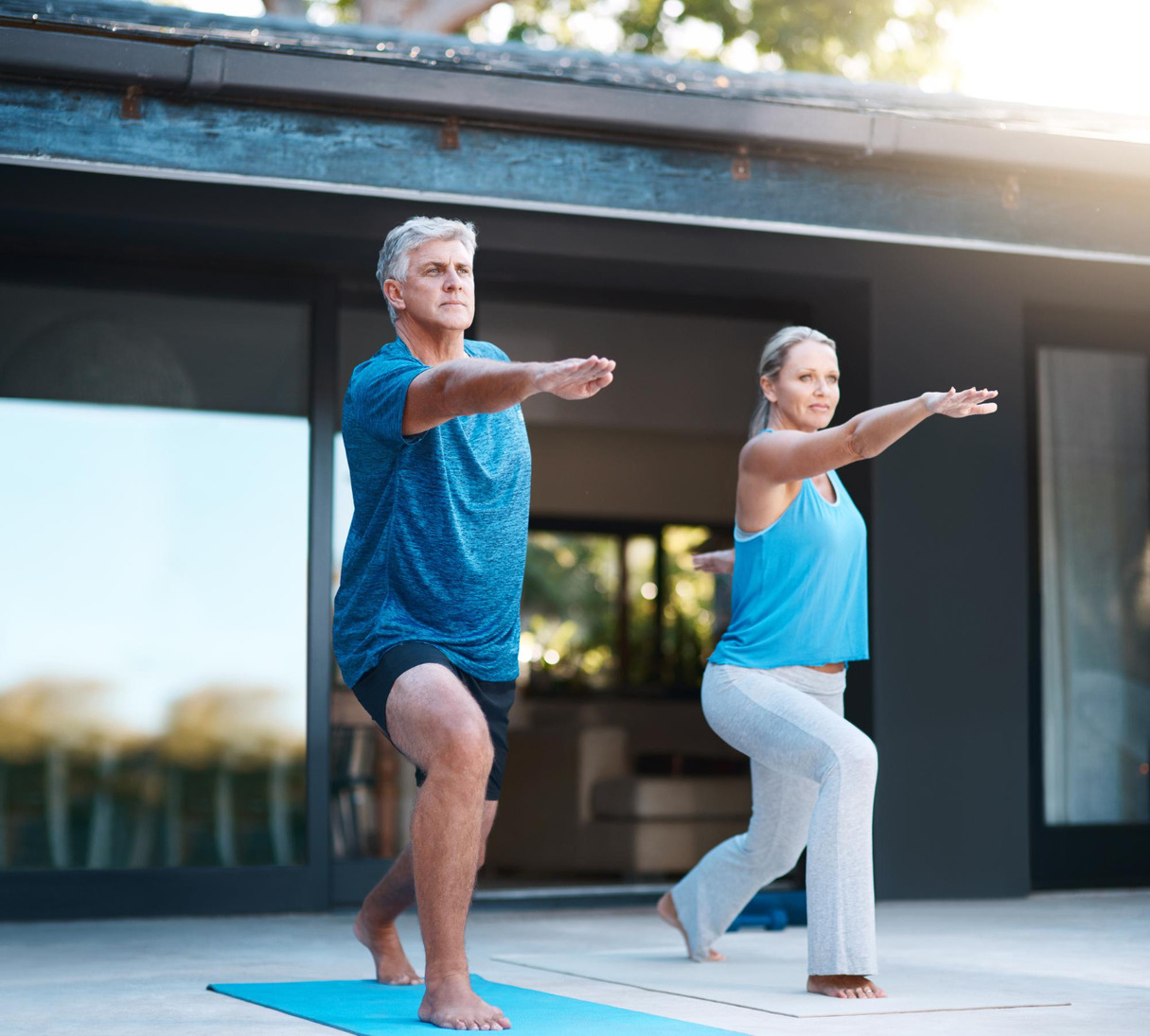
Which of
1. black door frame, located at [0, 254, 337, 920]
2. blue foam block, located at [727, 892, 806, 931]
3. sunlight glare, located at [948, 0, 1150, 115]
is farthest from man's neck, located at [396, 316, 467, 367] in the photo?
sunlight glare, located at [948, 0, 1150, 115]

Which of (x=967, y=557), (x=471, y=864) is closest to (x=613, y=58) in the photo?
(x=967, y=557)

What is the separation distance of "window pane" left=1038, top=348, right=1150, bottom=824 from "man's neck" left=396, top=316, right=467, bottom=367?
4157mm

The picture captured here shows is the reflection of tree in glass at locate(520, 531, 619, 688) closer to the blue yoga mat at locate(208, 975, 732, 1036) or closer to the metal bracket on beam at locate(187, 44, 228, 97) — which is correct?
the metal bracket on beam at locate(187, 44, 228, 97)

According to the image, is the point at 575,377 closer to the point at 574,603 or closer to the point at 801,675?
the point at 801,675

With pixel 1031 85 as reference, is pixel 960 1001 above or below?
below

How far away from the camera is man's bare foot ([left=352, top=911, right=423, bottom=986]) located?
4.05 metres

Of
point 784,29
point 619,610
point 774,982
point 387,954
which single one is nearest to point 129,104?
point 387,954

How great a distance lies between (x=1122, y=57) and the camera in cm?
1803

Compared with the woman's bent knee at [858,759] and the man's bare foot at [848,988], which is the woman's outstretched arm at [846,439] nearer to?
the woman's bent knee at [858,759]

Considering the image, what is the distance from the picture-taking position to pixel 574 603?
13500 millimetres

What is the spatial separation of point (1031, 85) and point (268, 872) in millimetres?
14733

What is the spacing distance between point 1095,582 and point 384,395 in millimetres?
4714

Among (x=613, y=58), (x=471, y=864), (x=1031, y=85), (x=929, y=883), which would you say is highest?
(x=1031, y=85)

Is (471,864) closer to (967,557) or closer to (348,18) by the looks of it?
(967,557)
